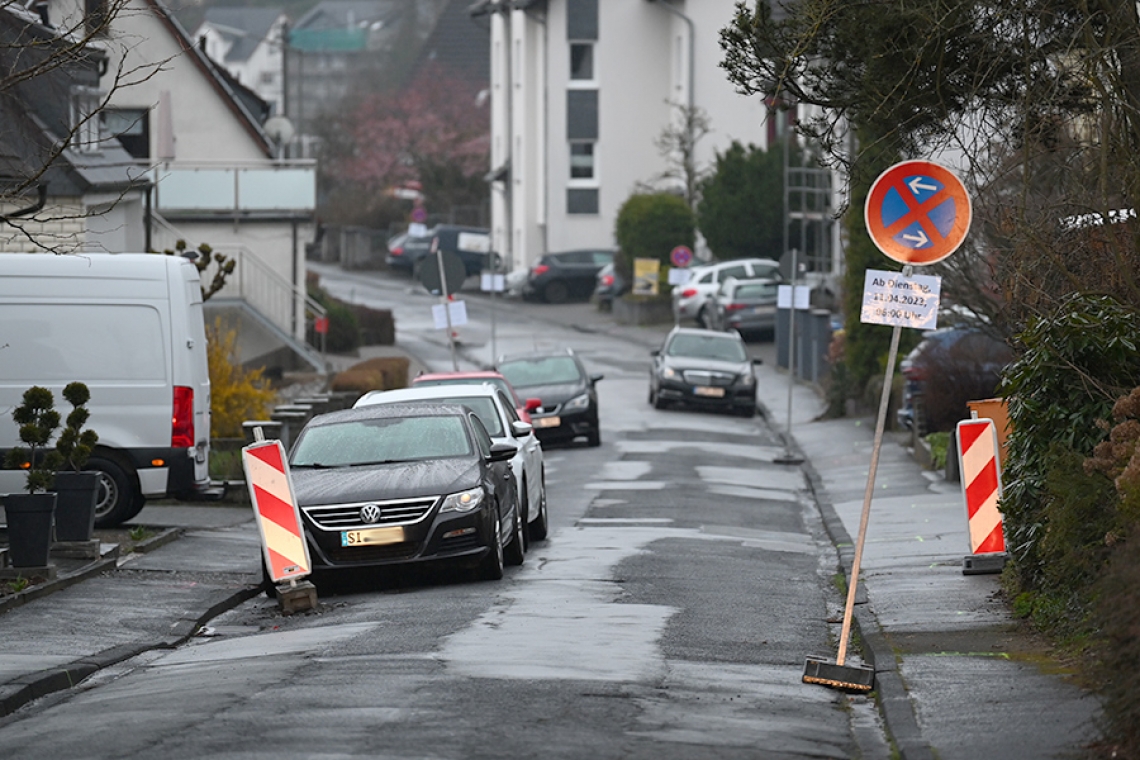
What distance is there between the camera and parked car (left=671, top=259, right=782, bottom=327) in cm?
4972

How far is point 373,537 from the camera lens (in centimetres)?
1360

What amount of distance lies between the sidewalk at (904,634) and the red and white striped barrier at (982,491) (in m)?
Result: 0.18

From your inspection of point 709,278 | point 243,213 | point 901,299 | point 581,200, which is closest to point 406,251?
point 581,200

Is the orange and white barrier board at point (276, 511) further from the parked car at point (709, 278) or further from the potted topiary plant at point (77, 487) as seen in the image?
the parked car at point (709, 278)

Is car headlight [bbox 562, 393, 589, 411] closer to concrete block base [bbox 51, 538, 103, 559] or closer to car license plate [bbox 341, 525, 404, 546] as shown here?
concrete block base [bbox 51, 538, 103, 559]

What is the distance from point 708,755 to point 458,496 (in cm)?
646

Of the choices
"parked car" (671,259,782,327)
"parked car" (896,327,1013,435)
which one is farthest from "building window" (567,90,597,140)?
"parked car" (896,327,1013,435)

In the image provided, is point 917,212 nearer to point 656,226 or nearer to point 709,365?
point 709,365

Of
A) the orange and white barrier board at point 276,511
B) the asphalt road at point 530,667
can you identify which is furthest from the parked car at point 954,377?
the orange and white barrier board at point 276,511

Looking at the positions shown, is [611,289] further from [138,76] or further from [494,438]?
[494,438]

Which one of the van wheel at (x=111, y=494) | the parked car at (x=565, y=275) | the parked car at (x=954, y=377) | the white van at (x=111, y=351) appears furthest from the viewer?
the parked car at (x=565, y=275)

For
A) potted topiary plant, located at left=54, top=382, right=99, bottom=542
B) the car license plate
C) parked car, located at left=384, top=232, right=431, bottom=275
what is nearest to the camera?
the car license plate

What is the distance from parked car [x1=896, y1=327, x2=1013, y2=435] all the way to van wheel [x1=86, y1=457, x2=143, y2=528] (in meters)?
10.8

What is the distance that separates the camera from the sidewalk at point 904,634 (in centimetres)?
831
